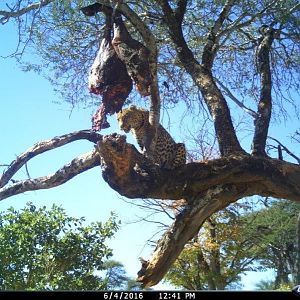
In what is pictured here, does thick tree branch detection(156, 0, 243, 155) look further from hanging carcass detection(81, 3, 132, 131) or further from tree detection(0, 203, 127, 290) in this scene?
tree detection(0, 203, 127, 290)

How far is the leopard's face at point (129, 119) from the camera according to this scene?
246 cm

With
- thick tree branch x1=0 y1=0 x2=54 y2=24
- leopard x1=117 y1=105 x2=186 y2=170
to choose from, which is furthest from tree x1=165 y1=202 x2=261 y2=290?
thick tree branch x1=0 y1=0 x2=54 y2=24

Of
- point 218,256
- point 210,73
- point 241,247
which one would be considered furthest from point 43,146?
point 241,247

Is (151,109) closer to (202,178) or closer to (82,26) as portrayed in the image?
(202,178)

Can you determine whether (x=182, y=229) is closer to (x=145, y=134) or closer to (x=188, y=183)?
(x=188, y=183)

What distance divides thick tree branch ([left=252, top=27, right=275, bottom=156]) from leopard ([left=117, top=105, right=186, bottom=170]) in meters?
0.39

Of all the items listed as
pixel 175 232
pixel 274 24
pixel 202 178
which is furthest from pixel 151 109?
pixel 274 24

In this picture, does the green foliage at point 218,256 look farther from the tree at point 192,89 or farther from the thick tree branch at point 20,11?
the thick tree branch at point 20,11

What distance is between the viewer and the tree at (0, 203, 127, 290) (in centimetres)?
206

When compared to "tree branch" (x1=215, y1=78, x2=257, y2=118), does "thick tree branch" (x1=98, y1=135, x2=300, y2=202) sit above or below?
below

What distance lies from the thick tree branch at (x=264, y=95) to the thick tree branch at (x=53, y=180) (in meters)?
0.86

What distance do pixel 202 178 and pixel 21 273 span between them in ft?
3.00

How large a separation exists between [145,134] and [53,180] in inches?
20.5

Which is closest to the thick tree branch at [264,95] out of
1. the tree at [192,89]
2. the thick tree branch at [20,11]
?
the tree at [192,89]
